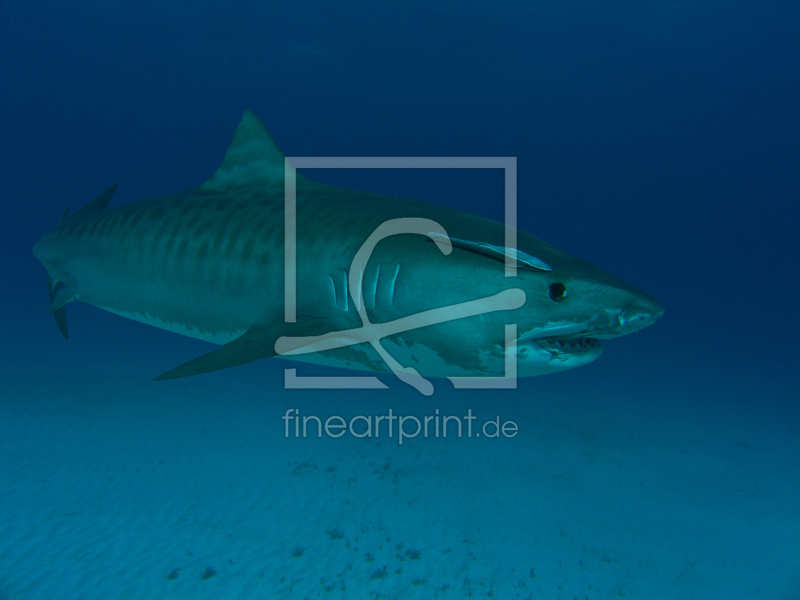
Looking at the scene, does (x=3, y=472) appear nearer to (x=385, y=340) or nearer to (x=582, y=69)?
(x=385, y=340)

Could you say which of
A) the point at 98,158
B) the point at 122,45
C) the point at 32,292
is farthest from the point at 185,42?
the point at 98,158

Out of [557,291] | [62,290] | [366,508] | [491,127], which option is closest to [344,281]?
[557,291]

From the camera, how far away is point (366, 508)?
5.62m

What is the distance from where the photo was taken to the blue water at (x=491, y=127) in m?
10.8

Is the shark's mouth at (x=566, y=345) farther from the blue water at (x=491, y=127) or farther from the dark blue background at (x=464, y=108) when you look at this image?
the dark blue background at (x=464, y=108)

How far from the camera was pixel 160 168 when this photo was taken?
293 ft

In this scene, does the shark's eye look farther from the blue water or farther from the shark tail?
the shark tail

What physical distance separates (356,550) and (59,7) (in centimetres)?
3993

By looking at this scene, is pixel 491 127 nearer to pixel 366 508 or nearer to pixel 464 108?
pixel 464 108

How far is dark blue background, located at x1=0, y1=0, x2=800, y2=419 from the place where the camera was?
55.5 feet

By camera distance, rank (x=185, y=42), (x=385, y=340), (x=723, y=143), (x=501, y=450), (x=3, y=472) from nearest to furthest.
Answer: (x=385, y=340) < (x=3, y=472) < (x=501, y=450) < (x=185, y=42) < (x=723, y=143)

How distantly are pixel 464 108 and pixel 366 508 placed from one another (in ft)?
150

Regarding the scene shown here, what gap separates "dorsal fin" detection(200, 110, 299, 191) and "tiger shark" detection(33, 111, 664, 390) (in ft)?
0.04

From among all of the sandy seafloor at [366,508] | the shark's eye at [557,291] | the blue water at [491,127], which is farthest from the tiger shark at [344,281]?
the blue water at [491,127]
